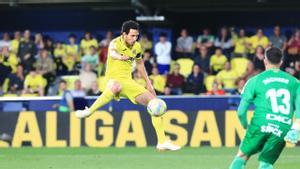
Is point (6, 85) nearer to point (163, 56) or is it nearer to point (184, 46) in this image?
point (163, 56)

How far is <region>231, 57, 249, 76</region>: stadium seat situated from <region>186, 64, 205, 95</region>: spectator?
101 cm

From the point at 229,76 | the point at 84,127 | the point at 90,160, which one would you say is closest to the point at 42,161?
the point at 90,160

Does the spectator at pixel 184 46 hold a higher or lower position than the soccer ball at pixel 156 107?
higher

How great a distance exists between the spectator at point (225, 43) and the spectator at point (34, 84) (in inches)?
196

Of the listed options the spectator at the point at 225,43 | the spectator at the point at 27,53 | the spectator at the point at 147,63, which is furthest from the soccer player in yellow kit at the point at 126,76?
the spectator at the point at 27,53

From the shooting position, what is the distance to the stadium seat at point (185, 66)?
2294 centimetres

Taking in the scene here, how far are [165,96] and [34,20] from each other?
880 centimetres

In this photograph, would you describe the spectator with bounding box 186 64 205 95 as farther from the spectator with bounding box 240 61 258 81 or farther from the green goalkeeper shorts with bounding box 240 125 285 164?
the green goalkeeper shorts with bounding box 240 125 285 164

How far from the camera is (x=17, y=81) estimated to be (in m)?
23.0

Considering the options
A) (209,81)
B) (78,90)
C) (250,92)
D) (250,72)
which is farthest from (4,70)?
(250,92)

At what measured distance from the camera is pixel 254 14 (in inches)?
1051

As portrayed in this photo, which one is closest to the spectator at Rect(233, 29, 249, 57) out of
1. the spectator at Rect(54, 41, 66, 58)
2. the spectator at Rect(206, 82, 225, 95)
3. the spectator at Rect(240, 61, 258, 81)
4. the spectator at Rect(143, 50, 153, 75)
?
the spectator at Rect(240, 61, 258, 81)

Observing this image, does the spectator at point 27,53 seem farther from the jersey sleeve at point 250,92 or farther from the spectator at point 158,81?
the jersey sleeve at point 250,92

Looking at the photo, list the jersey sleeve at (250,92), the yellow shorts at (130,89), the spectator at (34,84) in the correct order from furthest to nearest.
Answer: the spectator at (34,84) < the yellow shorts at (130,89) < the jersey sleeve at (250,92)
